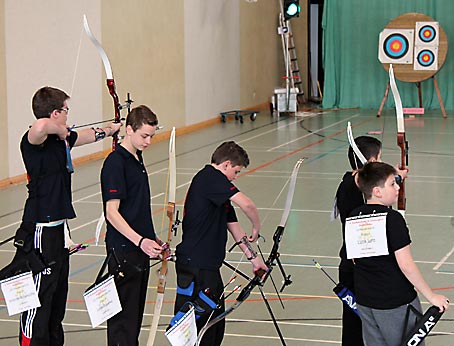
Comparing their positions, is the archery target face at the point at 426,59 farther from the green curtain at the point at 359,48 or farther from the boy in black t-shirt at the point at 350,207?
the boy in black t-shirt at the point at 350,207

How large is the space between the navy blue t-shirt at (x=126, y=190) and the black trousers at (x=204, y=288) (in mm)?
222

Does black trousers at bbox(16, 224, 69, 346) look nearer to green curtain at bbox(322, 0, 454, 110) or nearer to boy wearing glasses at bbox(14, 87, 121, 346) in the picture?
boy wearing glasses at bbox(14, 87, 121, 346)

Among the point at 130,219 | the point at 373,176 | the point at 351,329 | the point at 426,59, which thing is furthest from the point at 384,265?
the point at 426,59

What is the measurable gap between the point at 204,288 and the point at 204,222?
261mm

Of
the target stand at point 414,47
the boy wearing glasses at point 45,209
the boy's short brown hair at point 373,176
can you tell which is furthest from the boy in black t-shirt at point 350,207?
the target stand at point 414,47

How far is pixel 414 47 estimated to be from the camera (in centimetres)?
1606

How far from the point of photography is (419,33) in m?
16.1

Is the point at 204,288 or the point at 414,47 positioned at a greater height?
the point at 414,47

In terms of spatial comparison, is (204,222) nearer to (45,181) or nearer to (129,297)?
(129,297)

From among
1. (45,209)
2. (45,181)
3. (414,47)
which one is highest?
(414,47)

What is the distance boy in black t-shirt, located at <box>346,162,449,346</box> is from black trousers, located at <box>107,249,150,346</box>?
904 mm

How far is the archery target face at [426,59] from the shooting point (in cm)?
1583

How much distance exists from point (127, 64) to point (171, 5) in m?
1.73

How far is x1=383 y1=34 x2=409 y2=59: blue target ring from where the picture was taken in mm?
16078
